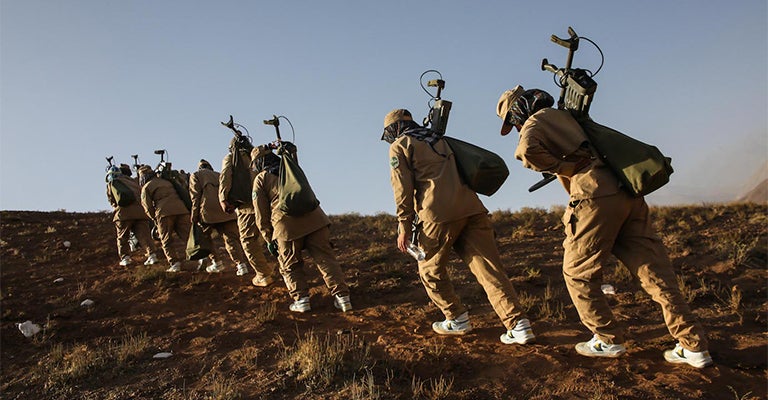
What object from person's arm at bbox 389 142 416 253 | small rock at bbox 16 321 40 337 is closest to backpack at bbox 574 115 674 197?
person's arm at bbox 389 142 416 253

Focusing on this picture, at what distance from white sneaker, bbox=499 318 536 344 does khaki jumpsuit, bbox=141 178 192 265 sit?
286 inches

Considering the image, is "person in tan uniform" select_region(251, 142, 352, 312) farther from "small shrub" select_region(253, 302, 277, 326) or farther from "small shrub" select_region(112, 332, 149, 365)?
"small shrub" select_region(112, 332, 149, 365)

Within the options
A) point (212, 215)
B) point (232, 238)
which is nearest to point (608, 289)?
point (232, 238)

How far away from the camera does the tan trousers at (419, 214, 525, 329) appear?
4627 millimetres

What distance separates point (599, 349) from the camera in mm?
4137

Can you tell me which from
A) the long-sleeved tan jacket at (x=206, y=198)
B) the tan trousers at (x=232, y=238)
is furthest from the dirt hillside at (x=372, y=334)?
the long-sleeved tan jacket at (x=206, y=198)

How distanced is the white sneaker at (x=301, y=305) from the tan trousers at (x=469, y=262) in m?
2.20

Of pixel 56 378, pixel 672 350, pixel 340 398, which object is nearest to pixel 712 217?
pixel 672 350

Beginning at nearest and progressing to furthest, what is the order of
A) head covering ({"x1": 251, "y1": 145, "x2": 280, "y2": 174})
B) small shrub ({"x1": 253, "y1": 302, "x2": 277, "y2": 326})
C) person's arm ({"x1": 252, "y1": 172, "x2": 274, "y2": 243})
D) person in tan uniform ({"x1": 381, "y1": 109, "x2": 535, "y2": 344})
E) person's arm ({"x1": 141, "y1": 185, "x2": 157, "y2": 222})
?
1. person in tan uniform ({"x1": 381, "y1": 109, "x2": 535, "y2": 344})
2. small shrub ({"x1": 253, "y1": 302, "x2": 277, "y2": 326})
3. person's arm ({"x1": 252, "y1": 172, "x2": 274, "y2": 243})
4. head covering ({"x1": 251, "y1": 145, "x2": 280, "y2": 174})
5. person's arm ({"x1": 141, "y1": 185, "x2": 157, "y2": 222})

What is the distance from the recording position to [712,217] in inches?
418

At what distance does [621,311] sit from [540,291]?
119cm

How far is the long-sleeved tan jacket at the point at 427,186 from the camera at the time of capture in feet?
15.4

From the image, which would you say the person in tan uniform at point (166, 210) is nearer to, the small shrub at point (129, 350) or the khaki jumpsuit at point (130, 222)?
the khaki jumpsuit at point (130, 222)

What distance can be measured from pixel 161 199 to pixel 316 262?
16.4 feet
